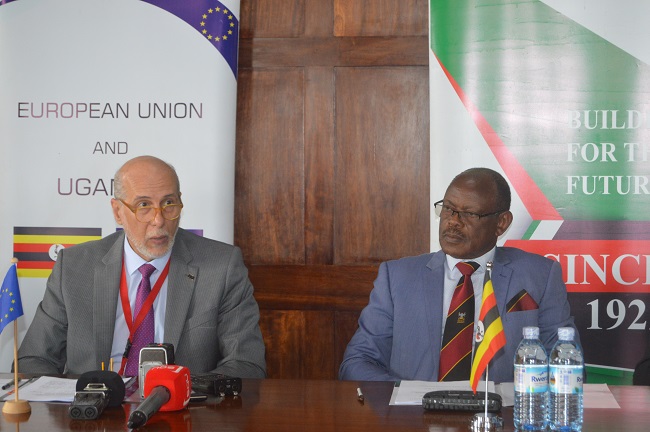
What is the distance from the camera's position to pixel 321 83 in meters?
4.74

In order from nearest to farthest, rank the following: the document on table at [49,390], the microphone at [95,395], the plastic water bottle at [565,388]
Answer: the plastic water bottle at [565,388], the microphone at [95,395], the document on table at [49,390]

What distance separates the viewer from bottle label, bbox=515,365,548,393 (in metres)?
2.27

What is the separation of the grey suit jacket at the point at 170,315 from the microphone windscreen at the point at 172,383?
2.43 ft

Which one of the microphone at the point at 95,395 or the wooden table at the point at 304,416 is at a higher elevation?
the microphone at the point at 95,395

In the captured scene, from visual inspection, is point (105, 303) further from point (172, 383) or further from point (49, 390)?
point (172, 383)

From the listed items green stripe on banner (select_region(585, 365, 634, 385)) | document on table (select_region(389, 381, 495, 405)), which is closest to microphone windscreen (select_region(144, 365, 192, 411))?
document on table (select_region(389, 381, 495, 405))

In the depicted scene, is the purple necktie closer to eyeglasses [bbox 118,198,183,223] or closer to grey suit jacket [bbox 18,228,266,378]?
grey suit jacket [bbox 18,228,266,378]

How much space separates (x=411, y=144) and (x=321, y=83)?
0.59m

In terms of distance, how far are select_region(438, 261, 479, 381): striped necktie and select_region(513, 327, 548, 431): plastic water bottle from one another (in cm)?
96

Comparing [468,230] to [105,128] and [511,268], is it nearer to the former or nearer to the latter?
[511,268]

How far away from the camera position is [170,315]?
3.38 meters

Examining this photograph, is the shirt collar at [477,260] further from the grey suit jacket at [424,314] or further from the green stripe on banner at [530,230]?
the green stripe on banner at [530,230]

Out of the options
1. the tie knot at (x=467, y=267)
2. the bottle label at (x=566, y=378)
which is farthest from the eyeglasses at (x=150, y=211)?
the bottle label at (x=566, y=378)

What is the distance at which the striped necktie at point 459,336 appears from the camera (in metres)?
3.29
